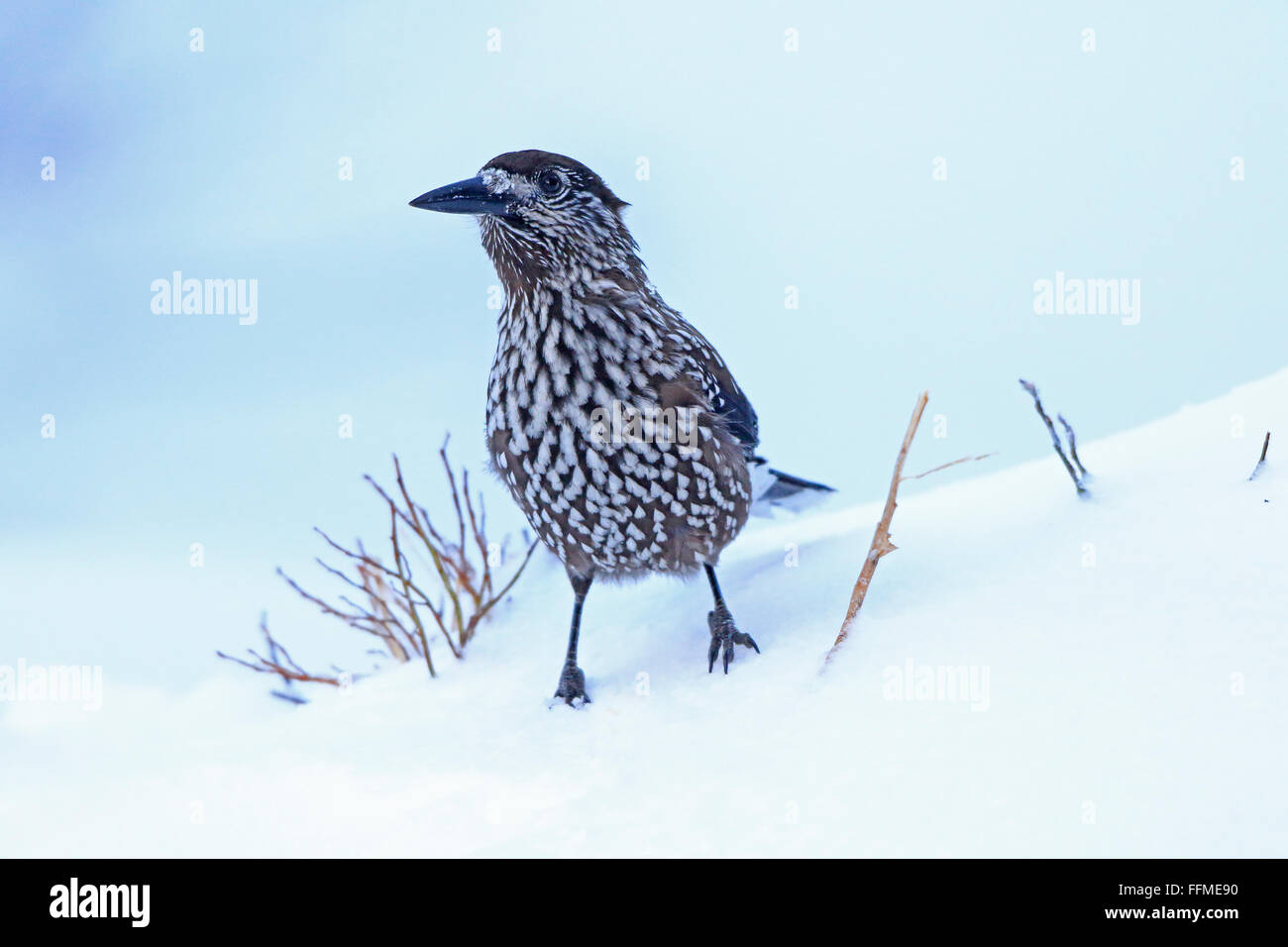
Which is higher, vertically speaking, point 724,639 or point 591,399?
point 591,399

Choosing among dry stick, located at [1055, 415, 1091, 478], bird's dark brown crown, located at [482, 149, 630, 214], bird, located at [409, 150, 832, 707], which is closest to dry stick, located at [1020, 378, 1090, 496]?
dry stick, located at [1055, 415, 1091, 478]

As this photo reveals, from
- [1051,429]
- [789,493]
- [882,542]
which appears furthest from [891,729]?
[789,493]

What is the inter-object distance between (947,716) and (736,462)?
1.20 meters

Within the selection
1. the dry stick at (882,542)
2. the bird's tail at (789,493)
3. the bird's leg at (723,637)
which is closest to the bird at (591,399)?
the bird's leg at (723,637)

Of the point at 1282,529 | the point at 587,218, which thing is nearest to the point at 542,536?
the point at 587,218

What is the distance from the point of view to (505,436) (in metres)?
3.21

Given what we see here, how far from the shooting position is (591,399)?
3035 mm

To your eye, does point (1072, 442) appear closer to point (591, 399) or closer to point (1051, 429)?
point (1051, 429)

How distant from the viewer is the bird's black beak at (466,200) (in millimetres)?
3045

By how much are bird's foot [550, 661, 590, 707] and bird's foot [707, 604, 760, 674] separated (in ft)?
1.45

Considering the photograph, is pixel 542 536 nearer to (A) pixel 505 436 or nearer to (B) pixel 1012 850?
(A) pixel 505 436

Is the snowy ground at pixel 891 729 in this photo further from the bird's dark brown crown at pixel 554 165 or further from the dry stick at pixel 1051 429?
the bird's dark brown crown at pixel 554 165

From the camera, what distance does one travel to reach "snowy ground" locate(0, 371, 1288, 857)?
6.67 feet

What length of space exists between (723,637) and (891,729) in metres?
0.89
